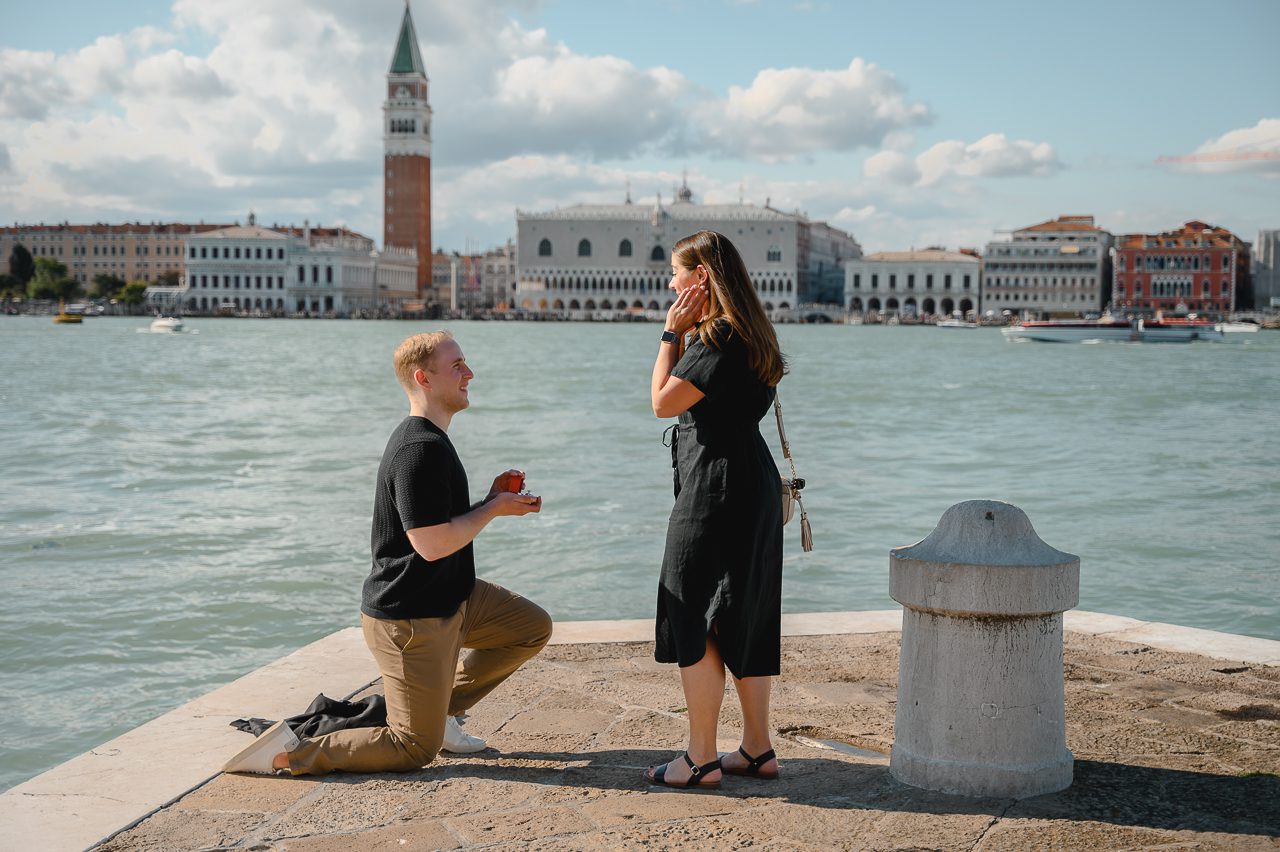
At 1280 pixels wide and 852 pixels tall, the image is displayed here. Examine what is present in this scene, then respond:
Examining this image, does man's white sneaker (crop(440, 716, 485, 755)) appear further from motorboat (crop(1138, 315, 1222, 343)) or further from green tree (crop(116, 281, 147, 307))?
green tree (crop(116, 281, 147, 307))

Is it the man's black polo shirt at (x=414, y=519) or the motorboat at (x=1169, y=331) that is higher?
the motorboat at (x=1169, y=331)

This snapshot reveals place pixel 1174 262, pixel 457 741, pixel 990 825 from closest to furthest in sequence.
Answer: pixel 990 825, pixel 457 741, pixel 1174 262

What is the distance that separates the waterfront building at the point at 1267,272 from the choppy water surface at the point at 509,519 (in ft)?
238

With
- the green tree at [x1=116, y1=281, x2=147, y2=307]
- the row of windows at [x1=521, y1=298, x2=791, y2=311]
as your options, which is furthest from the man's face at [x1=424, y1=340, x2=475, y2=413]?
the green tree at [x1=116, y1=281, x2=147, y2=307]

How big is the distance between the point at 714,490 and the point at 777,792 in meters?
0.69

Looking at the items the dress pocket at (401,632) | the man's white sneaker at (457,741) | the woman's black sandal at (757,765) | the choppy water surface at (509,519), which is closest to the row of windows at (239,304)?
the choppy water surface at (509,519)

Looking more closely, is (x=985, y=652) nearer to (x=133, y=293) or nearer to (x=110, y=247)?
(x=133, y=293)

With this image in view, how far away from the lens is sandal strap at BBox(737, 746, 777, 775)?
3062 millimetres

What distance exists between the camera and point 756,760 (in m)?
3.07

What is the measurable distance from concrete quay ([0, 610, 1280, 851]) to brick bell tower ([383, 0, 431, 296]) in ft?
329

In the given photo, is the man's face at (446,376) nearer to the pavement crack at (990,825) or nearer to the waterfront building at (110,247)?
the pavement crack at (990,825)

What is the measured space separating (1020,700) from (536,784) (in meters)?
1.09

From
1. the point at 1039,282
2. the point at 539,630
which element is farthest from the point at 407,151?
the point at 539,630

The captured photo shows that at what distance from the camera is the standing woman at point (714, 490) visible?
288 centimetres
